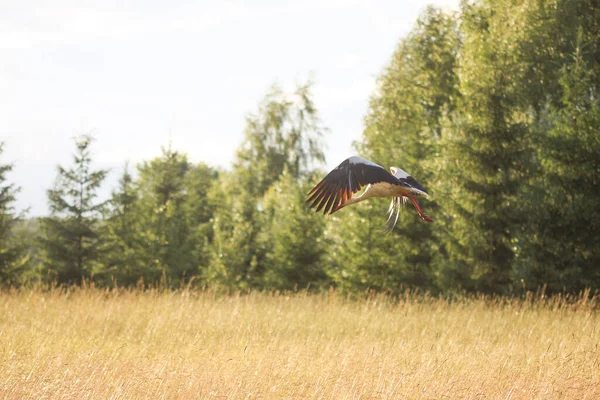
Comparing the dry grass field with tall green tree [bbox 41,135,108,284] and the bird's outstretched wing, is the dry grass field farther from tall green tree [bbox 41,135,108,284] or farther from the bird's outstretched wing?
tall green tree [bbox 41,135,108,284]

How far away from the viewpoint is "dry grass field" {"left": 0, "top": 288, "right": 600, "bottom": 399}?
5.69 meters

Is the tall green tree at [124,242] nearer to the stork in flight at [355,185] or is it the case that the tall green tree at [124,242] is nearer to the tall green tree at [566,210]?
the tall green tree at [566,210]

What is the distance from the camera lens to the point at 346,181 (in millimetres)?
5504

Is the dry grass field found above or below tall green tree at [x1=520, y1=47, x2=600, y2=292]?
below

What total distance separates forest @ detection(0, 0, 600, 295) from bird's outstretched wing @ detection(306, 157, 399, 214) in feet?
23.8

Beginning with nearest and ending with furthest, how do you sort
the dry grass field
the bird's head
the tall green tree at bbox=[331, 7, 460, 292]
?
the bird's head < the dry grass field < the tall green tree at bbox=[331, 7, 460, 292]

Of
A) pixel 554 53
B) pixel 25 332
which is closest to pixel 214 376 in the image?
pixel 25 332

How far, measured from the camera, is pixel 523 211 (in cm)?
1426

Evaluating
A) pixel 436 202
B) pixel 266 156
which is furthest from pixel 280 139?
pixel 436 202

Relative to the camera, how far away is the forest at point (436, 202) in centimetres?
1392

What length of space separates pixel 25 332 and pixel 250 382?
12.4 feet

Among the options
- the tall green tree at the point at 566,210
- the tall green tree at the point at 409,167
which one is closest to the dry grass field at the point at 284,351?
the tall green tree at the point at 566,210


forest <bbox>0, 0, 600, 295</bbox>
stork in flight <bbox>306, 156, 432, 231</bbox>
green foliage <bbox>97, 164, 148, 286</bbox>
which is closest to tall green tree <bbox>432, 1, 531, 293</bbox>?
forest <bbox>0, 0, 600, 295</bbox>

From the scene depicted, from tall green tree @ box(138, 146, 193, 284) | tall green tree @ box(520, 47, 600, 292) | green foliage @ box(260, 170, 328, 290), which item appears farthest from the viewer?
tall green tree @ box(138, 146, 193, 284)
